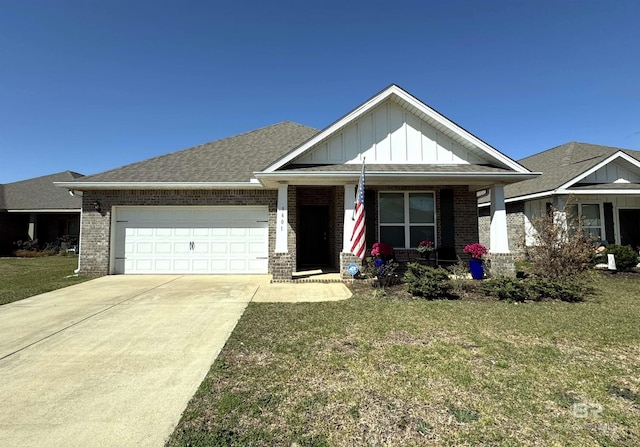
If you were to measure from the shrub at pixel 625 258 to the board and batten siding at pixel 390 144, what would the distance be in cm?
592

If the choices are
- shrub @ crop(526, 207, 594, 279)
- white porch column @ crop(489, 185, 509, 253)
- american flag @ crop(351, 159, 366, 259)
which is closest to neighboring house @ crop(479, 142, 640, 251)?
white porch column @ crop(489, 185, 509, 253)

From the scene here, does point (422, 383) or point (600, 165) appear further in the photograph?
point (600, 165)

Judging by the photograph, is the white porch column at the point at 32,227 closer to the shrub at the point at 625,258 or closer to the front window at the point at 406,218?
the front window at the point at 406,218

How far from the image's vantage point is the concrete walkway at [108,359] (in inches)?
102

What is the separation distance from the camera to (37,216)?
20.6 meters

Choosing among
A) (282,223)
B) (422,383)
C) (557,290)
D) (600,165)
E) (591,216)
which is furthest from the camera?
(591,216)

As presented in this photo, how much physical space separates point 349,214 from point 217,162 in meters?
5.97

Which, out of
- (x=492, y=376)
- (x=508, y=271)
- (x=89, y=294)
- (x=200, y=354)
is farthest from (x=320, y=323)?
(x=508, y=271)

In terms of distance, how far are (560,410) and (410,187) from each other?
8793 mm

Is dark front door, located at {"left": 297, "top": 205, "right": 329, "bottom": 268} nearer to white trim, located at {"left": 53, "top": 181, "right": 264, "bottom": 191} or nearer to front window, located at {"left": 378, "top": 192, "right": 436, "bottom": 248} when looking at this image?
front window, located at {"left": 378, "top": 192, "right": 436, "bottom": 248}

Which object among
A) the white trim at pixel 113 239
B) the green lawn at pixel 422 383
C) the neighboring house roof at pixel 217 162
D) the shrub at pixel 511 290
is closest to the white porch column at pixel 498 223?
the shrub at pixel 511 290

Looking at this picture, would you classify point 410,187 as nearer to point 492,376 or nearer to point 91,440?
point 492,376

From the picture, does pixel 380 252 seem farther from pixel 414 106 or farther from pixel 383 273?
pixel 414 106

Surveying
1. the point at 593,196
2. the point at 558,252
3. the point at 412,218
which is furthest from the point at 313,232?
the point at 593,196
